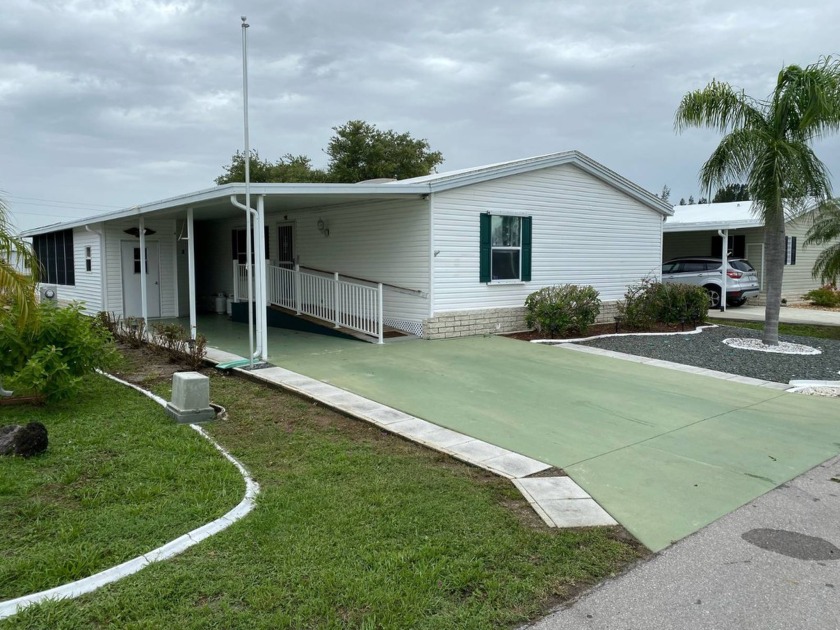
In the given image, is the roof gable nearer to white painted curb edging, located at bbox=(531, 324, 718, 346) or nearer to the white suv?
white painted curb edging, located at bbox=(531, 324, 718, 346)

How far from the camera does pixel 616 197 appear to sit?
47.1 ft

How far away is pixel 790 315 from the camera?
1700 centimetres

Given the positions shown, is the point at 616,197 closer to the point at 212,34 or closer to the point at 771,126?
the point at 771,126

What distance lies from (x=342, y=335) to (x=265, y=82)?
4.40 meters

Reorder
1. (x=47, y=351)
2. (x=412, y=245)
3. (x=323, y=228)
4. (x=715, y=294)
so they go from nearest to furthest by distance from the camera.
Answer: (x=47, y=351)
(x=412, y=245)
(x=323, y=228)
(x=715, y=294)

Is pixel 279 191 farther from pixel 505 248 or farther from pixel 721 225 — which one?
pixel 721 225

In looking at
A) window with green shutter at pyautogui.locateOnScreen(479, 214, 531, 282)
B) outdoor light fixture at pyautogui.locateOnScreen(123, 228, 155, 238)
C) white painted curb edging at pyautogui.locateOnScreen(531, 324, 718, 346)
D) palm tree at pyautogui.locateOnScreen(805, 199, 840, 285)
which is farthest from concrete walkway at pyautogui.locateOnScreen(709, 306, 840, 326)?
outdoor light fixture at pyautogui.locateOnScreen(123, 228, 155, 238)

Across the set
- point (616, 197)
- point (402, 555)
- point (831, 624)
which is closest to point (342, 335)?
point (616, 197)

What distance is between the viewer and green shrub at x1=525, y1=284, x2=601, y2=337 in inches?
458

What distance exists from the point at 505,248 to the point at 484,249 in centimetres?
65

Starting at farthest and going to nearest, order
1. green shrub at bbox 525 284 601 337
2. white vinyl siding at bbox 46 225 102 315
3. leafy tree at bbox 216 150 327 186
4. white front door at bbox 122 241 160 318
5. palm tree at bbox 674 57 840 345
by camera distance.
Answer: leafy tree at bbox 216 150 327 186
white vinyl siding at bbox 46 225 102 315
white front door at bbox 122 241 160 318
green shrub at bbox 525 284 601 337
palm tree at bbox 674 57 840 345

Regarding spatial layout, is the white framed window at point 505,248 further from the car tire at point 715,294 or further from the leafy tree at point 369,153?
the leafy tree at point 369,153

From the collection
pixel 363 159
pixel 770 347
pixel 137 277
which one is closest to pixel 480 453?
pixel 770 347

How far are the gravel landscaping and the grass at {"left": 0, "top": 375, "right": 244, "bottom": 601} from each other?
7.32m
